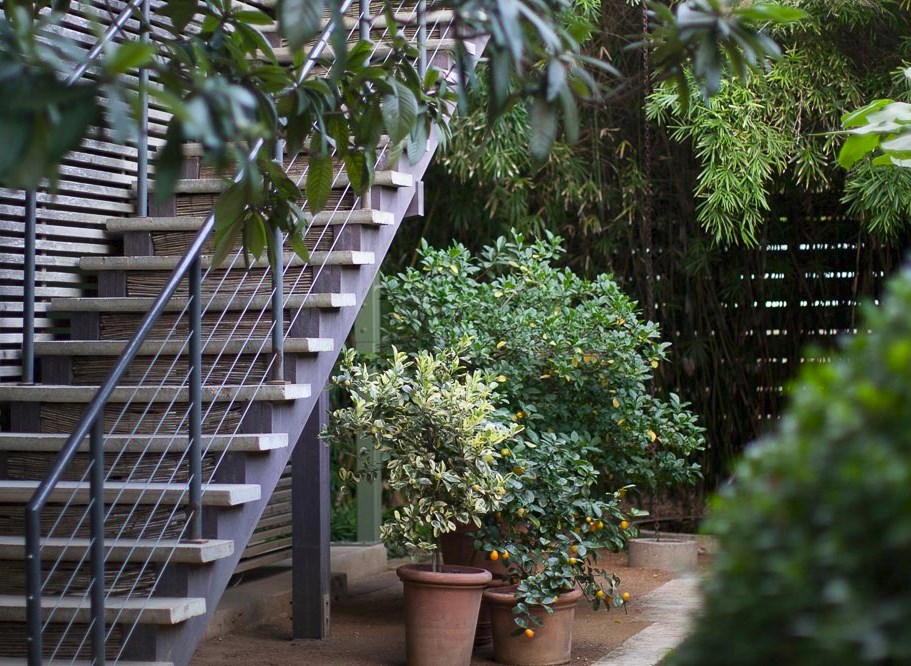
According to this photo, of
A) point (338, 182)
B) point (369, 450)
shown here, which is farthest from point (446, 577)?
point (338, 182)

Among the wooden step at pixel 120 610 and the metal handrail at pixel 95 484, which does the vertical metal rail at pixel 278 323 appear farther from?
the wooden step at pixel 120 610

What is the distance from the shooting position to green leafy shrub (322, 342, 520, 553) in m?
4.07

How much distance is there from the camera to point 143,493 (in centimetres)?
322

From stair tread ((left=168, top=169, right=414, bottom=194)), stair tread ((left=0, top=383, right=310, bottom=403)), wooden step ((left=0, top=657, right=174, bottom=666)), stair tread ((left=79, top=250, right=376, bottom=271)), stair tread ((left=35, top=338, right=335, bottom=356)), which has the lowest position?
wooden step ((left=0, top=657, right=174, bottom=666))

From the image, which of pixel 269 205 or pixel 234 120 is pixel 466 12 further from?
pixel 269 205

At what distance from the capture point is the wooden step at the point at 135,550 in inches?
119

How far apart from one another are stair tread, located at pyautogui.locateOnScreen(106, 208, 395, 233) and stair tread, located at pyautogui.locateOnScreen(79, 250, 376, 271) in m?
0.12

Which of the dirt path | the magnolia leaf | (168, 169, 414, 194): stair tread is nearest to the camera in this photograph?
the magnolia leaf

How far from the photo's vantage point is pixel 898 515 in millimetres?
998

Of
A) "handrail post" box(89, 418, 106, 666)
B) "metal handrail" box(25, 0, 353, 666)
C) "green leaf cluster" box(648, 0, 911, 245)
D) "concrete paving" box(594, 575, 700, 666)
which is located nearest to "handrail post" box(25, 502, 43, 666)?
"metal handrail" box(25, 0, 353, 666)

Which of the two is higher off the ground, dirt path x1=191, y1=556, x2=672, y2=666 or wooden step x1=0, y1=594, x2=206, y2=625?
wooden step x1=0, y1=594, x2=206, y2=625

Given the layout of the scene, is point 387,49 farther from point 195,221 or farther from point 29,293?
point 29,293

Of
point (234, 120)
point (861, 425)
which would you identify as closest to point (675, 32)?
point (234, 120)

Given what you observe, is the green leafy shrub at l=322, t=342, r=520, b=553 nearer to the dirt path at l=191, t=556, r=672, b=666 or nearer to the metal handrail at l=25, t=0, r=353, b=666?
the dirt path at l=191, t=556, r=672, b=666
